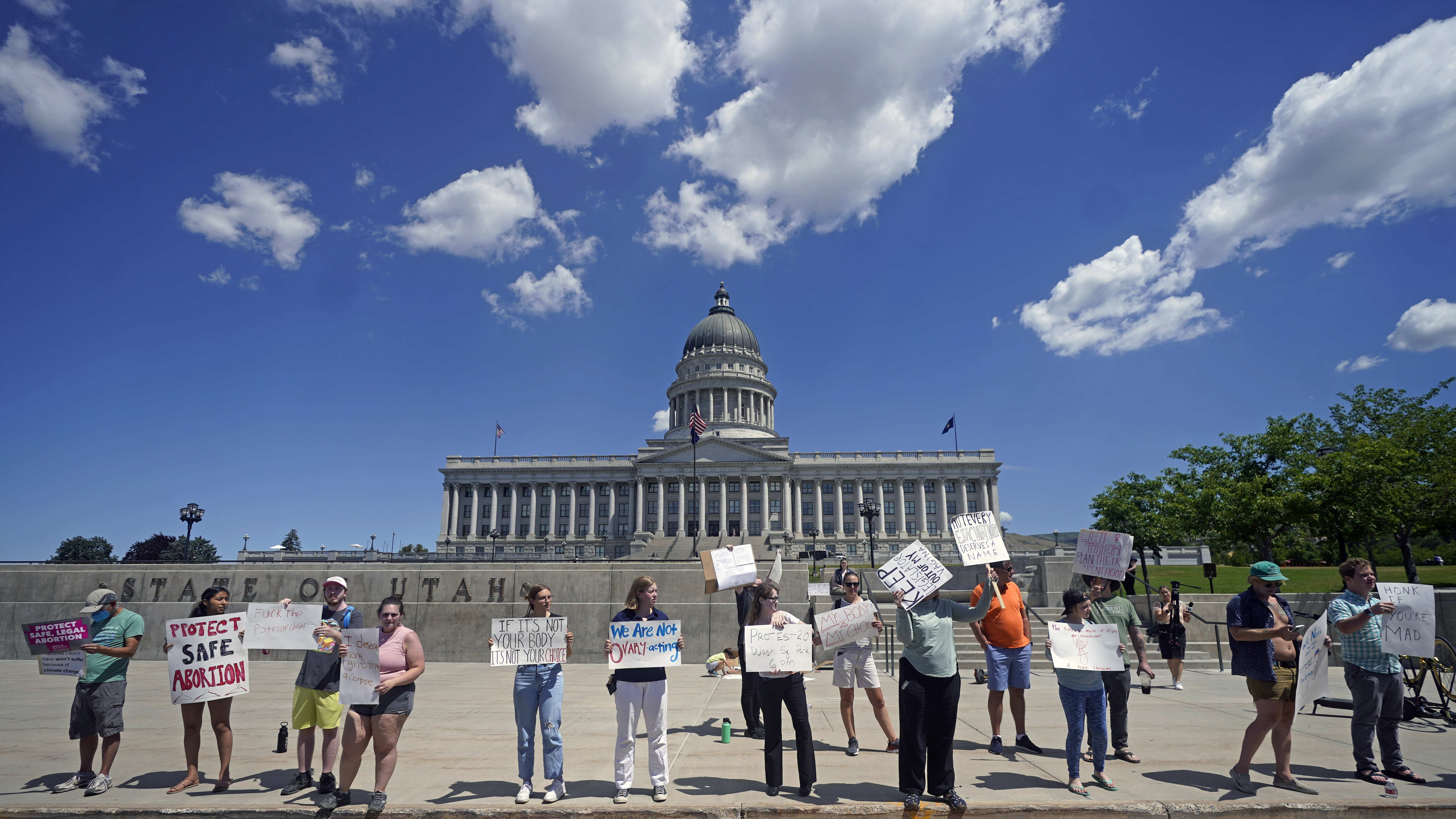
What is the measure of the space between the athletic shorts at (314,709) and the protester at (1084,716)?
24.8 ft

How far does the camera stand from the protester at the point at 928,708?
6.81 meters

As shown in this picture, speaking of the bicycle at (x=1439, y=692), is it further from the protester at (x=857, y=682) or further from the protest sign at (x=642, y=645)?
the protest sign at (x=642, y=645)

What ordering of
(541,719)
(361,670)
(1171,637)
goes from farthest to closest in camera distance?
(1171,637), (541,719), (361,670)

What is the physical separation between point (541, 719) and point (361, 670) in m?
1.81

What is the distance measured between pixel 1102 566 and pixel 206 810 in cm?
1129

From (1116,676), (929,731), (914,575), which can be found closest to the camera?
(929,731)

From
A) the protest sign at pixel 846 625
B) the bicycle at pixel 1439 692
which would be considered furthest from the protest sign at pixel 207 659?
the bicycle at pixel 1439 692

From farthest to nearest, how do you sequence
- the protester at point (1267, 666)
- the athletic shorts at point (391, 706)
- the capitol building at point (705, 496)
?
1. the capitol building at point (705, 496)
2. the protester at point (1267, 666)
3. the athletic shorts at point (391, 706)

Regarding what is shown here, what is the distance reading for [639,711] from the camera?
7.54 metres

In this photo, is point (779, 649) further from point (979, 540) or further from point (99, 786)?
point (99, 786)

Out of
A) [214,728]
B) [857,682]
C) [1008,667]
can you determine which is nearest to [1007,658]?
[1008,667]

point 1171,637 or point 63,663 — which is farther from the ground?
point 63,663

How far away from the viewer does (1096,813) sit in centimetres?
673

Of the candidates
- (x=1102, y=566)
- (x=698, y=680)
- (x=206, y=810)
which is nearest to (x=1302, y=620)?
(x=1102, y=566)
